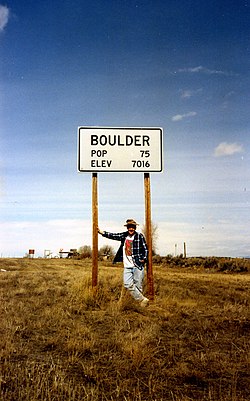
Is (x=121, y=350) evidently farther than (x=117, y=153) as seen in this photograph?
No

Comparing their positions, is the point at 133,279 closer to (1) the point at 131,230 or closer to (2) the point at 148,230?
(1) the point at 131,230

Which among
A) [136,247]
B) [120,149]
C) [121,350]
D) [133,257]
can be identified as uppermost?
[120,149]

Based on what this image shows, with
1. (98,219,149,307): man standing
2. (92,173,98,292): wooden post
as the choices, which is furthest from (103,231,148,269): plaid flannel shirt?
(92,173,98,292): wooden post

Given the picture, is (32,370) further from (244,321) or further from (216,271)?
(216,271)

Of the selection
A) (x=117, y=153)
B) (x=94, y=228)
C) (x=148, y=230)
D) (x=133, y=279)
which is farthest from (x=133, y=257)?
(x=117, y=153)

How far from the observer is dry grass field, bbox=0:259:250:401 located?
3781 mm

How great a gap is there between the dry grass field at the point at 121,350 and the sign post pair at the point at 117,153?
2.23 meters

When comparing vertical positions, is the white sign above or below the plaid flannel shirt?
above

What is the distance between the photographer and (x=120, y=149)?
10.1 meters

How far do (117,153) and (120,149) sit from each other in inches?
5.0

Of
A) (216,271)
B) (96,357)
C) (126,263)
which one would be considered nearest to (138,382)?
(96,357)

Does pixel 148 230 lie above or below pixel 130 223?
below

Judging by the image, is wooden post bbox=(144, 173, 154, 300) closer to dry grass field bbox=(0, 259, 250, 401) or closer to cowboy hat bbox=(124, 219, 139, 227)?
cowboy hat bbox=(124, 219, 139, 227)

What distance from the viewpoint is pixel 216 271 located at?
2248cm
